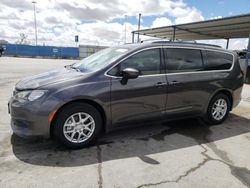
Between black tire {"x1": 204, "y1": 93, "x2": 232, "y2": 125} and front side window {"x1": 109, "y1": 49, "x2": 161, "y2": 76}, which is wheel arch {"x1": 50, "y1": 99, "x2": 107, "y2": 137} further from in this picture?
black tire {"x1": 204, "y1": 93, "x2": 232, "y2": 125}

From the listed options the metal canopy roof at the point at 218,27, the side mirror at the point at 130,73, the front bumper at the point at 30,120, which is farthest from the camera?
the metal canopy roof at the point at 218,27

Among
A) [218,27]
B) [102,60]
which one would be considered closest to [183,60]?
[102,60]

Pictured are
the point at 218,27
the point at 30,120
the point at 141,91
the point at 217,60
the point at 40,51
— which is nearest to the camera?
the point at 30,120

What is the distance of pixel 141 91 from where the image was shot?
3.98m

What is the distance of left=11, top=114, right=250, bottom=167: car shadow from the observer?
3.37 m

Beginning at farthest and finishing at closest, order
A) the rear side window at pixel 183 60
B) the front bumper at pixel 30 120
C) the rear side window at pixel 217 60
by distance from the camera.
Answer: the rear side window at pixel 217 60 < the rear side window at pixel 183 60 < the front bumper at pixel 30 120

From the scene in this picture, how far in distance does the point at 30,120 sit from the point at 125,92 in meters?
1.48

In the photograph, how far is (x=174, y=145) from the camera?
4008 mm

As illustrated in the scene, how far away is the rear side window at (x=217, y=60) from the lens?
488 centimetres

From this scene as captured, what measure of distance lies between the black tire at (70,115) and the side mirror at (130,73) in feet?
2.37

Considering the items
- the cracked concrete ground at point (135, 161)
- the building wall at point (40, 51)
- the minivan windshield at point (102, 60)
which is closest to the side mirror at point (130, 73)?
the minivan windshield at point (102, 60)

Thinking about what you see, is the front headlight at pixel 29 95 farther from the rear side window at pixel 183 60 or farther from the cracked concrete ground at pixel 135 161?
the rear side window at pixel 183 60

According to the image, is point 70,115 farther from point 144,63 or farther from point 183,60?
point 183,60

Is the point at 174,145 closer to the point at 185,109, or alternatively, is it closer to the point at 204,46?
the point at 185,109
